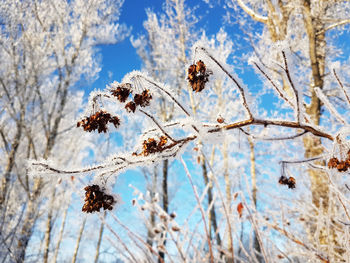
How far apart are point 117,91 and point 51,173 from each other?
0.34m

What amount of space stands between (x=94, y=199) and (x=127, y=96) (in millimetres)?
378

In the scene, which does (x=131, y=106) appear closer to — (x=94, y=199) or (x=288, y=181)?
(x=94, y=199)

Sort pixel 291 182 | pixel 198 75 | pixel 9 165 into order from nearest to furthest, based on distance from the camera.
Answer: pixel 198 75, pixel 291 182, pixel 9 165

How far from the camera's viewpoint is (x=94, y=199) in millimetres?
824

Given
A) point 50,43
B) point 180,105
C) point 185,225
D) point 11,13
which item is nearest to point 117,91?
point 180,105

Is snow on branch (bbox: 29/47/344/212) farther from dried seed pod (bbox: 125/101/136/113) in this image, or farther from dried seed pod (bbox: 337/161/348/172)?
dried seed pod (bbox: 337/161/348/172)

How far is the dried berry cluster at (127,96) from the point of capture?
2.70 feet

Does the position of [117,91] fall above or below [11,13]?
below

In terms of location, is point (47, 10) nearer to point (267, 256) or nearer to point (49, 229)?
point (49, 229)

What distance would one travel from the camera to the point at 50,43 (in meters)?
5.71

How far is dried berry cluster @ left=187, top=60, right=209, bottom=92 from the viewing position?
0.79 meters

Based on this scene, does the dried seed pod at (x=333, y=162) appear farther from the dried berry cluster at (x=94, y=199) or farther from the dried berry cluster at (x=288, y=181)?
the dried berry cluster at (x=94, y=199)

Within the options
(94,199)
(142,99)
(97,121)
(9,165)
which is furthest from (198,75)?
(9,165)

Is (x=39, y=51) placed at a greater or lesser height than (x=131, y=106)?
greater
